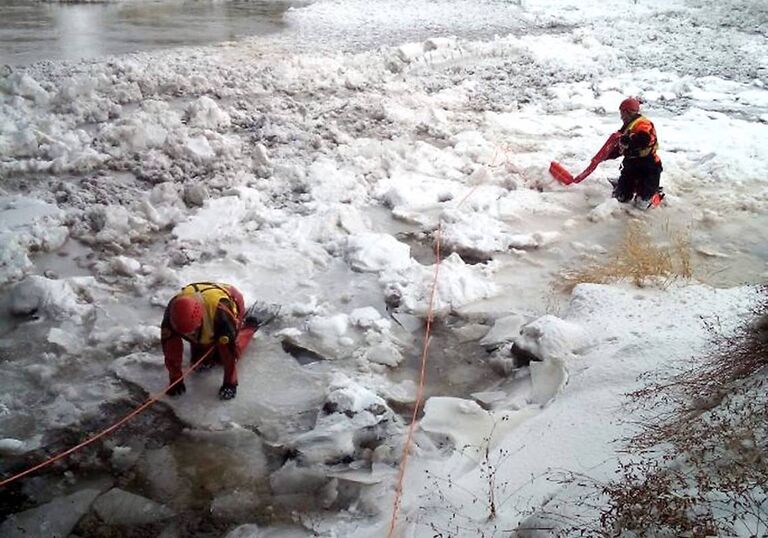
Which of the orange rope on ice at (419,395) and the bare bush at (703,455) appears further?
the orange rope on ice at (419,395)

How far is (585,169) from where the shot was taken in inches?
321

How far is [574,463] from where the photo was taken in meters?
3.48

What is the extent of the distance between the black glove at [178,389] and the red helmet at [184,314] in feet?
1.84

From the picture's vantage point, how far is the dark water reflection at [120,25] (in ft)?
41.9

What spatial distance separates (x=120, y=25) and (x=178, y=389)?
555 inches

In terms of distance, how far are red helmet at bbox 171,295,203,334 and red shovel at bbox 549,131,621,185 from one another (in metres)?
5.07

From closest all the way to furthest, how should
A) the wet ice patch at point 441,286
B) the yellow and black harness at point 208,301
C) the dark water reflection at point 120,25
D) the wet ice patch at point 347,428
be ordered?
Answer: the wet ice patch at point 347,428, the yellow and black harness at point 208,301, the wet ice patch at point 441,286, the dark water reflection at point 120,25

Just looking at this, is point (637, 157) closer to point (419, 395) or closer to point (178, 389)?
point (419, 395)

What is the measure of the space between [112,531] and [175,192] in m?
4.24

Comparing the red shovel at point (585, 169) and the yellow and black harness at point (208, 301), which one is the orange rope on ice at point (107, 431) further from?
the red shovel at point (585, 169)

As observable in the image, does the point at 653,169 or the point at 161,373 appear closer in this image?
the point at 161,373

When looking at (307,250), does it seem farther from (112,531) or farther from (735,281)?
(735,281)

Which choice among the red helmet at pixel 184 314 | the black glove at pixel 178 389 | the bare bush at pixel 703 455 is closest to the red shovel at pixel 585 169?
the bare bush at pixel 703 455

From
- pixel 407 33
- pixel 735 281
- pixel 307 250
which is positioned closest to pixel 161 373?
pixel 307 250
